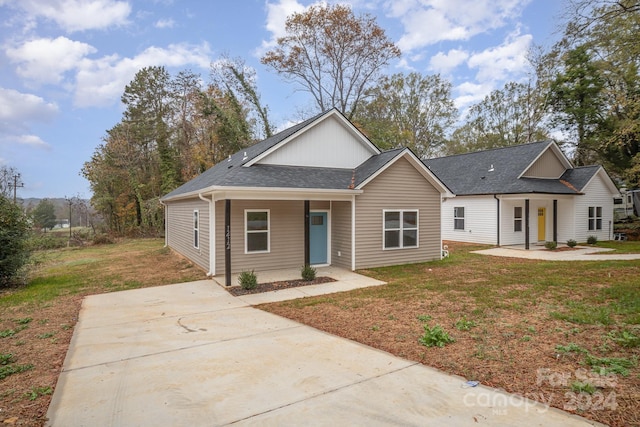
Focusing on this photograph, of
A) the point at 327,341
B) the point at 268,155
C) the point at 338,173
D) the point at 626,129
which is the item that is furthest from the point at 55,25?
the point at 626,129

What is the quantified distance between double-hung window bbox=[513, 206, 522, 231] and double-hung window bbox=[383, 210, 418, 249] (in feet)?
28.2

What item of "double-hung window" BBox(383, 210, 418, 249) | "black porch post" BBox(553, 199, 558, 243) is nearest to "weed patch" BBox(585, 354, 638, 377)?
"double-hung window" BBox(383, 210, 418, 249)

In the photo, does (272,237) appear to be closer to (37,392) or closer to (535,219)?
(37,392)

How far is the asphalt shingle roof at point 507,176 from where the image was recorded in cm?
1698

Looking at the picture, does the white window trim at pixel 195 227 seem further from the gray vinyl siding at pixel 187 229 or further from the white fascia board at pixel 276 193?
the white fascia board at pixel 276 193

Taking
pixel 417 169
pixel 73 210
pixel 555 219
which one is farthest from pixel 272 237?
pixel 73 210

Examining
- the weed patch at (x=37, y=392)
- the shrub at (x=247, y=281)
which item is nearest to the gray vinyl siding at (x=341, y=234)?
the shrub at (x=247, y=281)

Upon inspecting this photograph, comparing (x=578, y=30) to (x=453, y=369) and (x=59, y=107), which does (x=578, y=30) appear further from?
(x=59, y=107)

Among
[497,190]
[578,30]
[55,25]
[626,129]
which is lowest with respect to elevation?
[497,190]

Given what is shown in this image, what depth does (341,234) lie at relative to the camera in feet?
38.7

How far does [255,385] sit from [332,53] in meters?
26.5

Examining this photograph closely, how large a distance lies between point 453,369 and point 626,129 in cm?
1045

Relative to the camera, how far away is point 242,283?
8.73 meters

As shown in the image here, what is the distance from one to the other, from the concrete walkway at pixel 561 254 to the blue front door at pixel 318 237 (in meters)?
7.67
